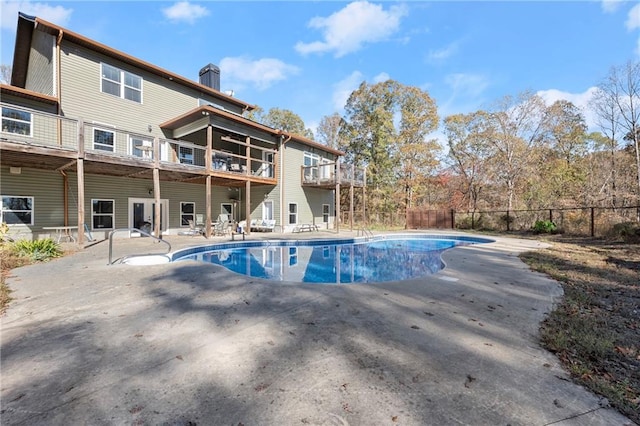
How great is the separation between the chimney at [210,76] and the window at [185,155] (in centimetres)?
461

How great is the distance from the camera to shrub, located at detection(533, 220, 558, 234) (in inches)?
600

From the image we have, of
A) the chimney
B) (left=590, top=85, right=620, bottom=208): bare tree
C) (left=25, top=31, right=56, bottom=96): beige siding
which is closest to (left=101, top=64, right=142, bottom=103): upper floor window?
(left=25, top=31, right=56, bottom=96): beige siding

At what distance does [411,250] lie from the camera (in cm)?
1205

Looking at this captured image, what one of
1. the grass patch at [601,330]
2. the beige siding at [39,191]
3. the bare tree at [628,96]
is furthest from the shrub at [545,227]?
the beige siding at [39,191]

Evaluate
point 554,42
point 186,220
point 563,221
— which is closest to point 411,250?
point 563,221

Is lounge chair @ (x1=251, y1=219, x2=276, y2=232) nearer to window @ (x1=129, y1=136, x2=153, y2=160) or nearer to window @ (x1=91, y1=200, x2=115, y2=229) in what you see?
window @ (x1=129, y1=136, x2=153, y2=160)

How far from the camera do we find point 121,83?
1184 cm

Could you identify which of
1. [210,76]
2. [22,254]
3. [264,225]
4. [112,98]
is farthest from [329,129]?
[22,254]

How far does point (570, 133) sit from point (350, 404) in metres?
29.9

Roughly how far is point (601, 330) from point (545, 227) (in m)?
15.1

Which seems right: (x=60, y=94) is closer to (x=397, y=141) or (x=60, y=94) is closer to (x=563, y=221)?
(x=397, y=141)

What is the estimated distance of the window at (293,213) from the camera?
A: 55.9 feet

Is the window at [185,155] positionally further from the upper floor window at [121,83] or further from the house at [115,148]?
the upper floor window at [121,83]

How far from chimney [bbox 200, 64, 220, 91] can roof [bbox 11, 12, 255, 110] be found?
4.76 feet
